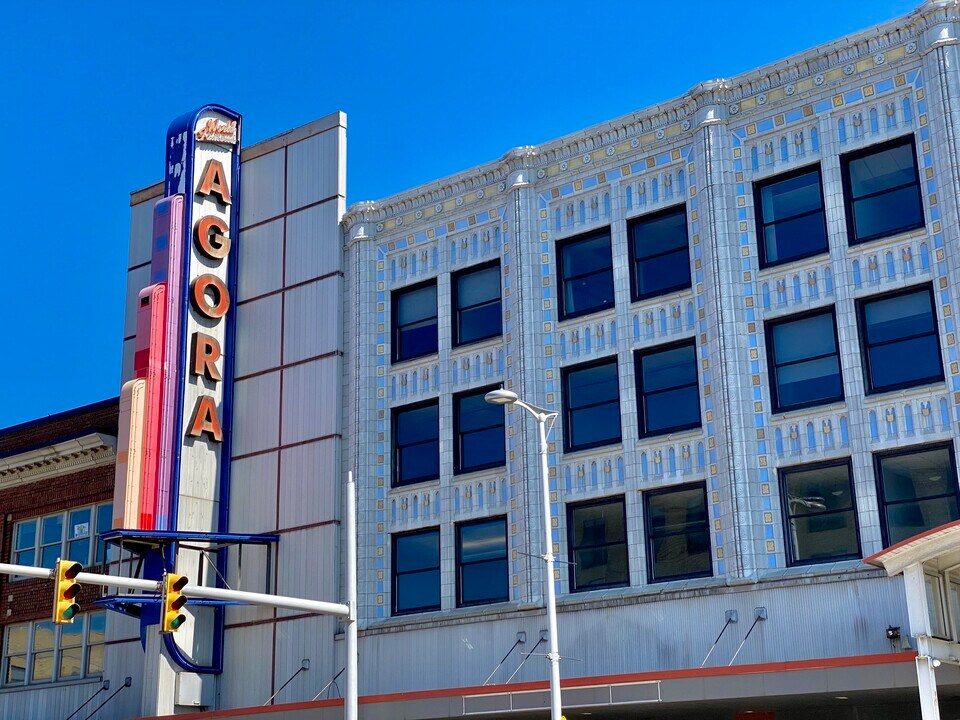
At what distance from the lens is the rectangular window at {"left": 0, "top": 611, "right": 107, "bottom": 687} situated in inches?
1518

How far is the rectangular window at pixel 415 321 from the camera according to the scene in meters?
34.7

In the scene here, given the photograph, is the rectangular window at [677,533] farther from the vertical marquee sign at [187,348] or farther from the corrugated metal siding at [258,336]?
the vertical marquee sign at [187,348]

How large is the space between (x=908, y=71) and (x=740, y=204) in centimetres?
437

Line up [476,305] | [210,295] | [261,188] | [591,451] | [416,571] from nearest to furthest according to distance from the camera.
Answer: [591,451] < [416,571] < [476,305] < [210,295] < [261,188]

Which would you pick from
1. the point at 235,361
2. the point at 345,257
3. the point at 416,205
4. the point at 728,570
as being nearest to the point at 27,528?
the point at 235,361

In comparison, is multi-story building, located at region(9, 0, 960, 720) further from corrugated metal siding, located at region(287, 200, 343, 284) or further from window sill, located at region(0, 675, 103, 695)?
window sill, located at region(0, 675, 103, 695)

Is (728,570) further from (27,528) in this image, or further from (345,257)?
(27,528)

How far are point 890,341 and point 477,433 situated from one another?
10.3 meters

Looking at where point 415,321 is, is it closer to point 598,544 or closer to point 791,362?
point 598,544

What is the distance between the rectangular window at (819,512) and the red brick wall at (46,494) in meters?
20.7

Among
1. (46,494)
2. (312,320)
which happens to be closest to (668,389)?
(312,320)

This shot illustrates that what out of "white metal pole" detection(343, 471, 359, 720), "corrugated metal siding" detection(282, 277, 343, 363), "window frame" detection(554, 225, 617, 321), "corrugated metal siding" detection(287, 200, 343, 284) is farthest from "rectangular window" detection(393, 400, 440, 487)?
"white metal pole" detection(343, 471, 359, 720)

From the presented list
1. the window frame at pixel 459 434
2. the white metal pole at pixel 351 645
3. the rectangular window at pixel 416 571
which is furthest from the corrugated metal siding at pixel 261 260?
the white metal pole at pixel 351 645

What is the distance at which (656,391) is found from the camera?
3014 centimetres
